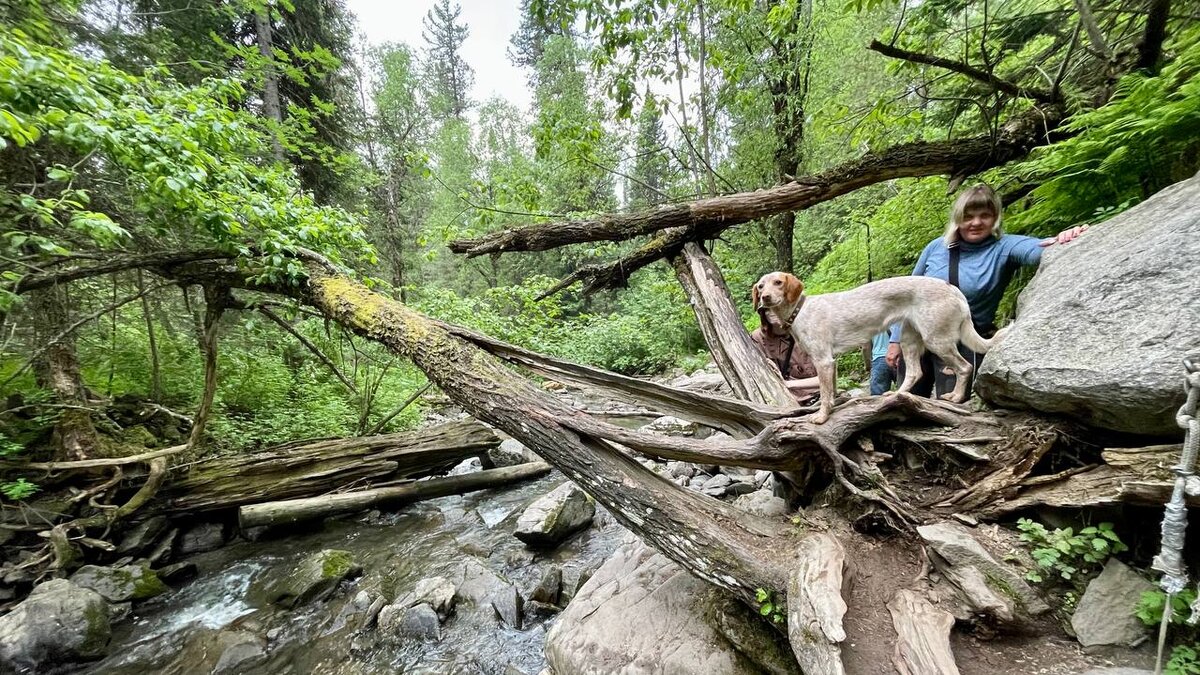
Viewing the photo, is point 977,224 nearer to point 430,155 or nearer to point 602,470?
point 602,470

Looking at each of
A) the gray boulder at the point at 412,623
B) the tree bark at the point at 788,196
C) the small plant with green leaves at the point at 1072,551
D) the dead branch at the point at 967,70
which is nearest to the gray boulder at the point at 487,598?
the gray boulder at the point at 412,623

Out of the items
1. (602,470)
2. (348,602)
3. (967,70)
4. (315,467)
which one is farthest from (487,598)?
A: (967,70)

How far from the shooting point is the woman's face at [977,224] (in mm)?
3102

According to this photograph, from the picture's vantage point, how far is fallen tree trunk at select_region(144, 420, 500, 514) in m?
5.73

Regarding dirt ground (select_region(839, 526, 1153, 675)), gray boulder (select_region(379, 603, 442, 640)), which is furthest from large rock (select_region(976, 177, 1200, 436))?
gray boulder (select_region(379, 603, 442, 640))

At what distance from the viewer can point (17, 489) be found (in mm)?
4496

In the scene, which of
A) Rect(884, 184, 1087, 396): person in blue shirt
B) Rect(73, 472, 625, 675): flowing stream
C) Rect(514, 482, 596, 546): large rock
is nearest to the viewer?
Rect(884, 184, 1087, 396): person in blue shirt

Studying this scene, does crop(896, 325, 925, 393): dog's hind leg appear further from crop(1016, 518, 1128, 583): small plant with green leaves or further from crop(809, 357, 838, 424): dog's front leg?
crop(1016, 518, 1128, 583): small plant with green leaves

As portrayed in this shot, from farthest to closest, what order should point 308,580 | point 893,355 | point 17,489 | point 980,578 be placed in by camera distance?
point 308,580 → point 17,489 → point 893,355 → point 980,578

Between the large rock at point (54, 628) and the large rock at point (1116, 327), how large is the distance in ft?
24.8

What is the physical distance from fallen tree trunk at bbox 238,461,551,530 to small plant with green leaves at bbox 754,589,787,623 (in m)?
6.10

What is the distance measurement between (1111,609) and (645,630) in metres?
2.22

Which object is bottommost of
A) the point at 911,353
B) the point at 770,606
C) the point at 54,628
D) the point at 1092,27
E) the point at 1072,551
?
the point at 54,628

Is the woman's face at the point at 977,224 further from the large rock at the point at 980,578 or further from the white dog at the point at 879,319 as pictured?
the large rock at the point at 980,578
